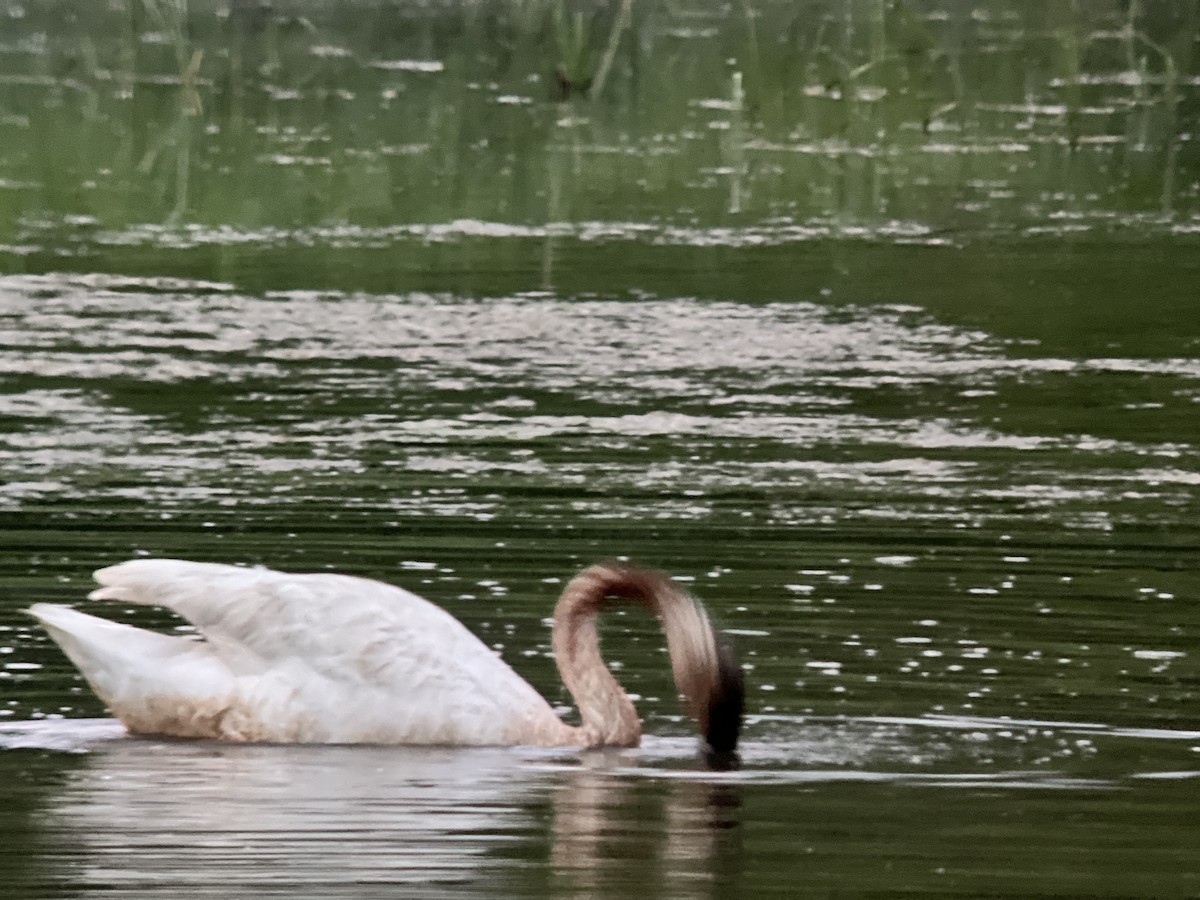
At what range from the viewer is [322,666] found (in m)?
9.58

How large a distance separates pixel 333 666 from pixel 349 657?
0.05 meters

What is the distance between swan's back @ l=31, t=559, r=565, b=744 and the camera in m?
9.49

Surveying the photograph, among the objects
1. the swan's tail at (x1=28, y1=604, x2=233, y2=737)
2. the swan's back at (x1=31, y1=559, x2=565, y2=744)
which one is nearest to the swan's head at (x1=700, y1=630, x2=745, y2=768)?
the swan's back at (x1=31, y1=559, x2=565, y2=744)

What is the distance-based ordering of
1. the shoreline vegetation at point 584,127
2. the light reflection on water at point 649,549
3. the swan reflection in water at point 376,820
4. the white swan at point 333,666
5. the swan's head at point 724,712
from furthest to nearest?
the shoreline vegetation at point 584,127 → the white swan at point 333,666 → the swan's head at point 724,712 → the light reflection on water at point 649,549 → the swan reflection in water at point 376,820

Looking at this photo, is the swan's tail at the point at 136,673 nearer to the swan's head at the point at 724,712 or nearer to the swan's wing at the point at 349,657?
the swan's wing at the point at 349,657

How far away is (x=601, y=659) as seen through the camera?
9.83m

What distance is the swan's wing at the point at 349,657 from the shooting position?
9492 mm

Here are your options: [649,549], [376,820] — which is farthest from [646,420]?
[376,820]

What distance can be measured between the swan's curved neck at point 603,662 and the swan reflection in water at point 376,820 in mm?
100

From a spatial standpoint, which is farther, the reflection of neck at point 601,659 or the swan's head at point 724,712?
the reflection of neck at point 601,659

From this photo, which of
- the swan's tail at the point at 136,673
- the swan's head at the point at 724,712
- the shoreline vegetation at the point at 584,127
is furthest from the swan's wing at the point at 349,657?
the shoreline vegetation at the point at 584,127

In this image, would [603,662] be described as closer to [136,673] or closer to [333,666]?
[333,666]

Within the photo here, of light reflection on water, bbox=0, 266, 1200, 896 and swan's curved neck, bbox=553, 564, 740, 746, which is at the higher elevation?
swan's curved neck, bbox=553, 564, 740, 746

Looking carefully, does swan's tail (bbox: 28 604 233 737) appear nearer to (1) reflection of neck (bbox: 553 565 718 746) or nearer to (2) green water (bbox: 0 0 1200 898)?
(2) green water (bbox: 0 0 1200 898)
